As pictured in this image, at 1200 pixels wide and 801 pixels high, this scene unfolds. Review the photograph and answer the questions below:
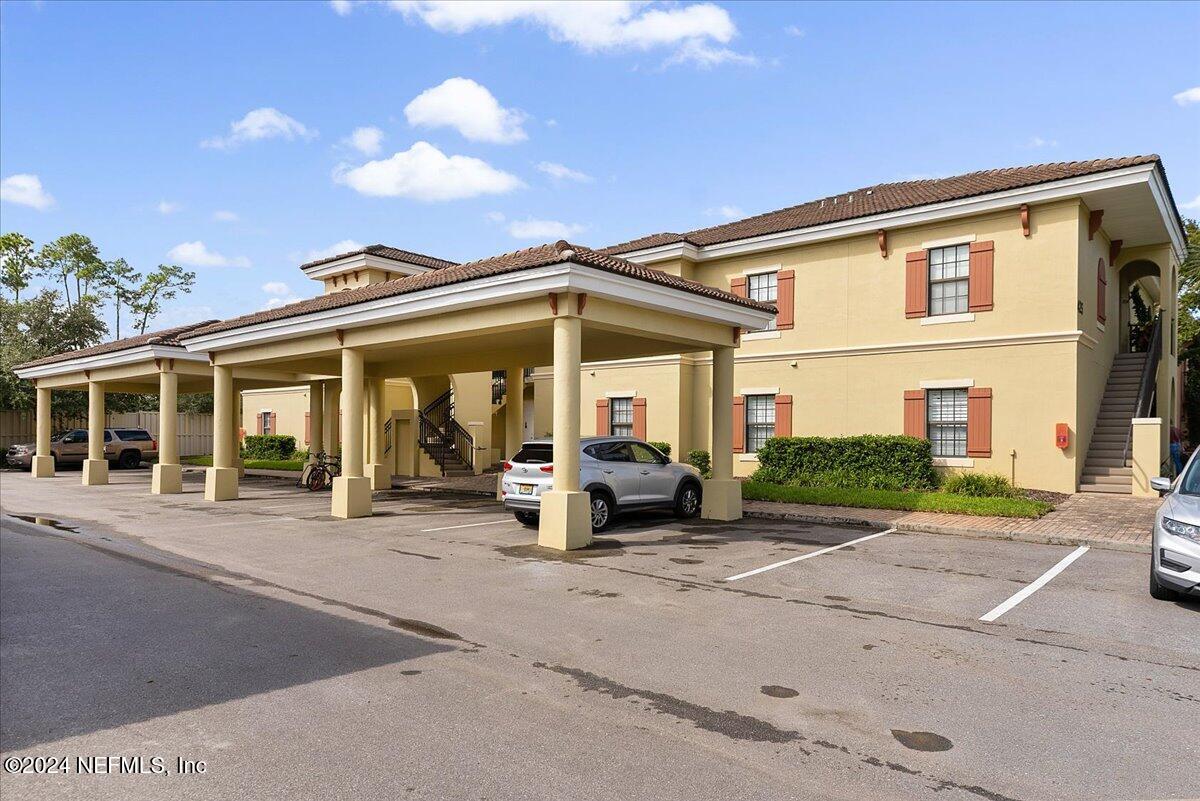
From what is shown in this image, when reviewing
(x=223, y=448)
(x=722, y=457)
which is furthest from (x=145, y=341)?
(x=722, y=457)

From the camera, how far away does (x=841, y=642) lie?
6.63m

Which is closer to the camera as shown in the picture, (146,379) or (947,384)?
(947,384)

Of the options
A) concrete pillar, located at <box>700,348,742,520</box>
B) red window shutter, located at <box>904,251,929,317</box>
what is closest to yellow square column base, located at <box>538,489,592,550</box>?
concrete pillar, located at <box>700,348,742,520</box>

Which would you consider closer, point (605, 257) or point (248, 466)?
point (605, 257)

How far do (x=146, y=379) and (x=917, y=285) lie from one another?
79.4 ft

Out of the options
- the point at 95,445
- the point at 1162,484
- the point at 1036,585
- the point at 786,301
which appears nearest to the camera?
the point at 1162,484

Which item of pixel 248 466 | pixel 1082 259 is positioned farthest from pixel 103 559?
pixel 248 466

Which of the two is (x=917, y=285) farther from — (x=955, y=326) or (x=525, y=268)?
(x=525, y=268)

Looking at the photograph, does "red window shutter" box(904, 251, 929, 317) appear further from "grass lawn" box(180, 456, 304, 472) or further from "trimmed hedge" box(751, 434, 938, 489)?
"grass lawn" box(180, 456, 304, 472)

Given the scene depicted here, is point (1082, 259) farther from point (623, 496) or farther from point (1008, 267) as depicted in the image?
point (623, 496)

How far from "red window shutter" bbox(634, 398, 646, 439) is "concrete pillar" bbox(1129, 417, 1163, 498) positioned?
12.4 metres

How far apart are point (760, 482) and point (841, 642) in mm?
12385

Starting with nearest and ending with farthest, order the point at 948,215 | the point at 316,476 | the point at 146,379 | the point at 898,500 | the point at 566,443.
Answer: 1. the point at 566,443
2. the point at 898,500
3. the point at 948,215
4. the point at 316,476
5. the point at 146,379

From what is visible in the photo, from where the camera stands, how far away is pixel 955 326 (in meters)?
18.2
